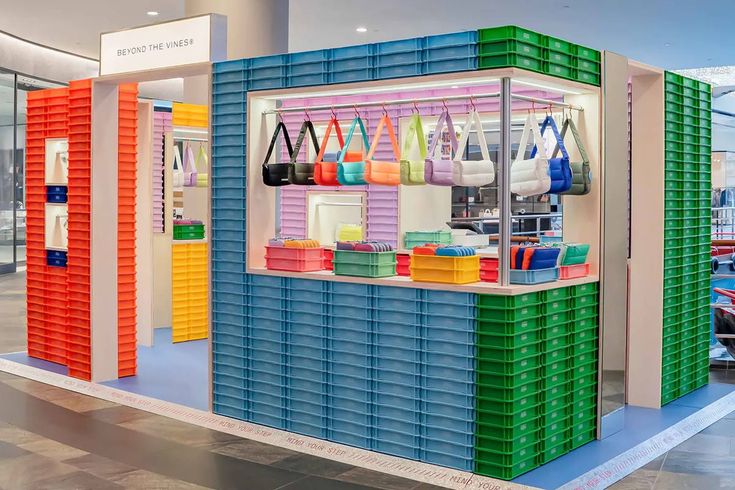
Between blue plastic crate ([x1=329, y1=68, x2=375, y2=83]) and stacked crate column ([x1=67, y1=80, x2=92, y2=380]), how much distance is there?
263cm

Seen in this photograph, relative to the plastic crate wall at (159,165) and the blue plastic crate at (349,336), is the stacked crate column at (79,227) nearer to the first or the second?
the plastic crate wall at (159,165)

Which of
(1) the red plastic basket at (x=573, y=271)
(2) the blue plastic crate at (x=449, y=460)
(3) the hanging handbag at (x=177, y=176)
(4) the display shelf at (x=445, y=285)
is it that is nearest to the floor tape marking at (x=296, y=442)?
(2) the blue plastic crate at (x=449, y=460)

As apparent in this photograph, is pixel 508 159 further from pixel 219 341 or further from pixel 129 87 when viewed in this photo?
pixel 129 87

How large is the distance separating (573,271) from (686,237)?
190 centimetres

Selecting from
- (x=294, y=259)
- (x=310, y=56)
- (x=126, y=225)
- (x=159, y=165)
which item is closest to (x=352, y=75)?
(x=310, y=56)

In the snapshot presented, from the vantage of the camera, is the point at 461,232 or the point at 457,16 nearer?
the point at 461,232

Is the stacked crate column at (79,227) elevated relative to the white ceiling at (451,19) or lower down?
lower down

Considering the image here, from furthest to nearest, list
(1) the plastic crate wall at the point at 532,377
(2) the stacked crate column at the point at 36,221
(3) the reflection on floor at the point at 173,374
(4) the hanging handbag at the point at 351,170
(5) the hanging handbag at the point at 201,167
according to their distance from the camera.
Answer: (5) the hanging handbag at the point at 201,167 → (2) the stacked crate column at the point at 36,221 → (3) the reflection on floor at the point at 173,374 → (4) the hanging handbag at the point at 351,170 → (1) the plastic crate wall at the point at 532,377

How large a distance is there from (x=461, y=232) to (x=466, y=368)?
4008mm

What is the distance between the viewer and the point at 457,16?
523 inches

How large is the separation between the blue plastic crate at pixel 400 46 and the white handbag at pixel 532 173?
77 centimetres

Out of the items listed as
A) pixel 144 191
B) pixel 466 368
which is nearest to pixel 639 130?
pixel 466 368

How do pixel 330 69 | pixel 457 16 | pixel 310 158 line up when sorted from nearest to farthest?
pixel 330 69
pixel 310 158
pixel 457 16

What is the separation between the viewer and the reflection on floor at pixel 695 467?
191 inches
